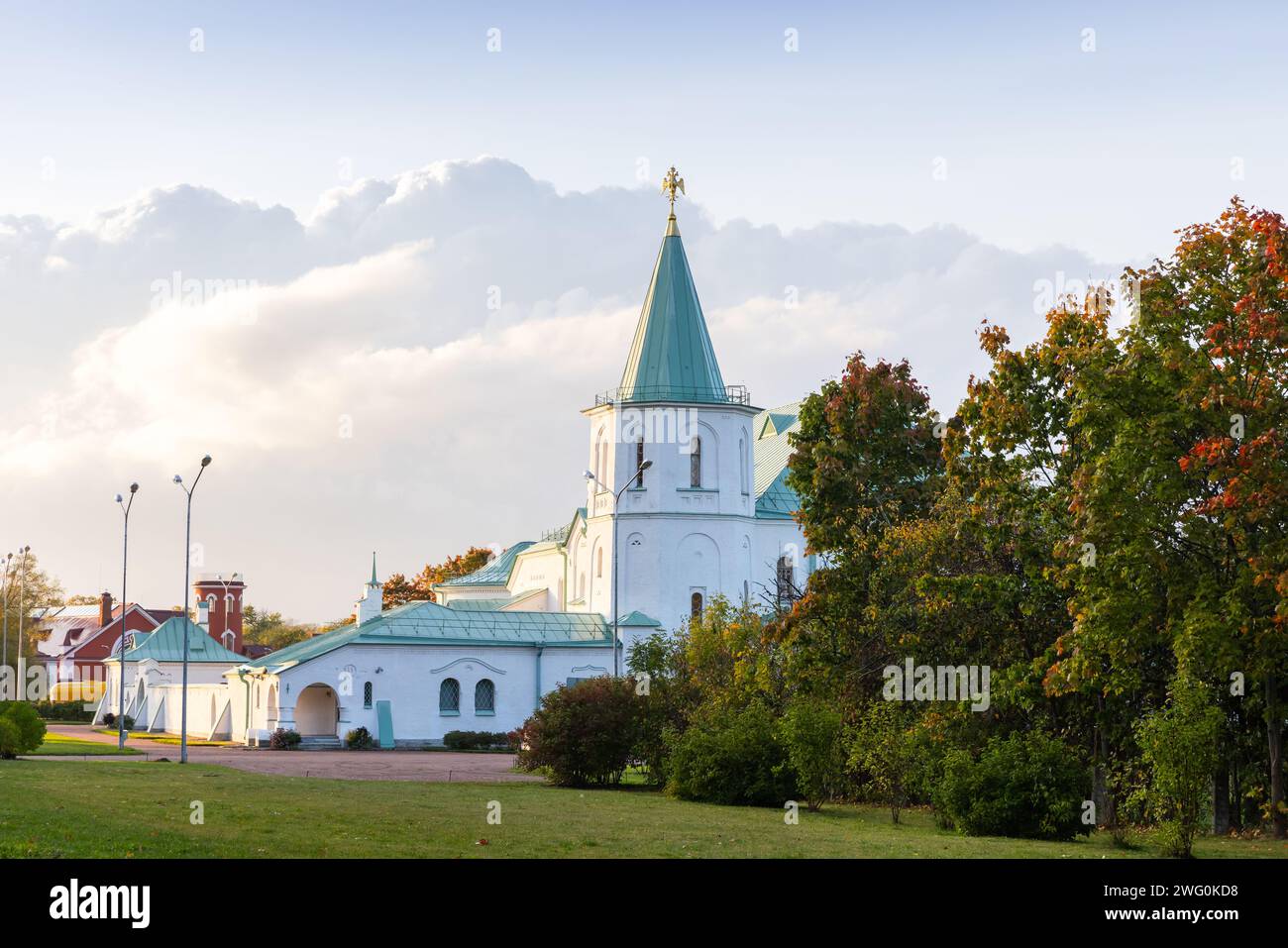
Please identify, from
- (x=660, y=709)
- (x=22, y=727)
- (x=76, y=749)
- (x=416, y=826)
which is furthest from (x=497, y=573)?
(x=416, y=826)

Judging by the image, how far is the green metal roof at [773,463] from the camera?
2805 inches

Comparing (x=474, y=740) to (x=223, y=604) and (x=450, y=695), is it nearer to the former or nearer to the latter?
(x=450, y=695)

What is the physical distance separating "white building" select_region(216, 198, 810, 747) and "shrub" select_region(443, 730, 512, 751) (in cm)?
124

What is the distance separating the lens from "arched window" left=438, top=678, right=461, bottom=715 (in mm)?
60625

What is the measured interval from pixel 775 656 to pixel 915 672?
19.1 ft

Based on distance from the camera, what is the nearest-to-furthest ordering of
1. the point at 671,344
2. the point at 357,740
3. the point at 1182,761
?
the point at 1182,761, the point at 357,740, the point at 671,344

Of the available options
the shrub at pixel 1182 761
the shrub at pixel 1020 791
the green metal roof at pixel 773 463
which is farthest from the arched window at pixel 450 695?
the shrub at pixel 1182 761

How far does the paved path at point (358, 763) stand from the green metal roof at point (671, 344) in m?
19.1

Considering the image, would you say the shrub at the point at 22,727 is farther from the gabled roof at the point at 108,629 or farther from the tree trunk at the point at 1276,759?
the gabled roof at the point at 108,629

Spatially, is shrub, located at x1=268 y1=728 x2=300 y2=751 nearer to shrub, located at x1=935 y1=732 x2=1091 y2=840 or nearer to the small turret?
the small turret

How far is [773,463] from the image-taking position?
2977 inches

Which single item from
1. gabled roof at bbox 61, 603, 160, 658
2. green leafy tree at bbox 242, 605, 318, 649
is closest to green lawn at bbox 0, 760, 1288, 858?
gabled roof at bbox 61, 603, 160, 658

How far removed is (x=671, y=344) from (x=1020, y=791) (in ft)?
146
